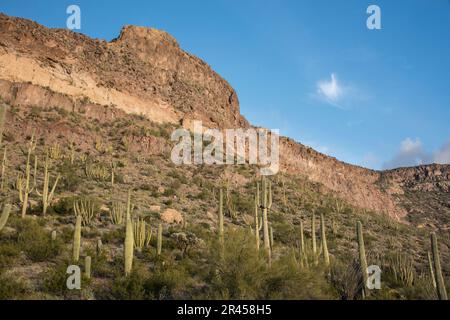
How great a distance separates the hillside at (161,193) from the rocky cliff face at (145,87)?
170 mm

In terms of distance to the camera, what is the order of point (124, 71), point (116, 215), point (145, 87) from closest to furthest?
point (116, 215)
point (124, 71)
point (145, 87)

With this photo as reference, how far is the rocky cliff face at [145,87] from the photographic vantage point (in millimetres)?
33250

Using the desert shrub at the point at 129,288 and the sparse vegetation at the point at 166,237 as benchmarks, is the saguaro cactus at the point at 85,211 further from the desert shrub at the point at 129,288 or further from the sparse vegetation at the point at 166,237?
the desert shrub at the point at 129,288

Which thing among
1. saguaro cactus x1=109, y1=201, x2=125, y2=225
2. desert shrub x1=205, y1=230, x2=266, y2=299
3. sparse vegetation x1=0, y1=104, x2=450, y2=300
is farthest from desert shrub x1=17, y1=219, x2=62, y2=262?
desert shrub x1=205, y1=230, x2=266, y2=299

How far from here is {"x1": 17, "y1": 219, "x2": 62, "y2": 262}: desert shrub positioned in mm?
11234

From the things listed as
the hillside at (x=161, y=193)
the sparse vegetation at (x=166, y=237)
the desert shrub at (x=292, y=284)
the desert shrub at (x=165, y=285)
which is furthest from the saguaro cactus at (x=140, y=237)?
the desert shrub at (x=292, y=284)

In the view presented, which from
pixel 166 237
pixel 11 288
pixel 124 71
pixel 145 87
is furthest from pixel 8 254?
pixel 145 87

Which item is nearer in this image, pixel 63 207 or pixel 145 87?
pixel 63 207

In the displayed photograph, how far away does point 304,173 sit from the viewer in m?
50.2

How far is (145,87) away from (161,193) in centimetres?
2263

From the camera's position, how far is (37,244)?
11.5m

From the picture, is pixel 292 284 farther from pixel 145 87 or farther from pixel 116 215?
pixel 145 87
